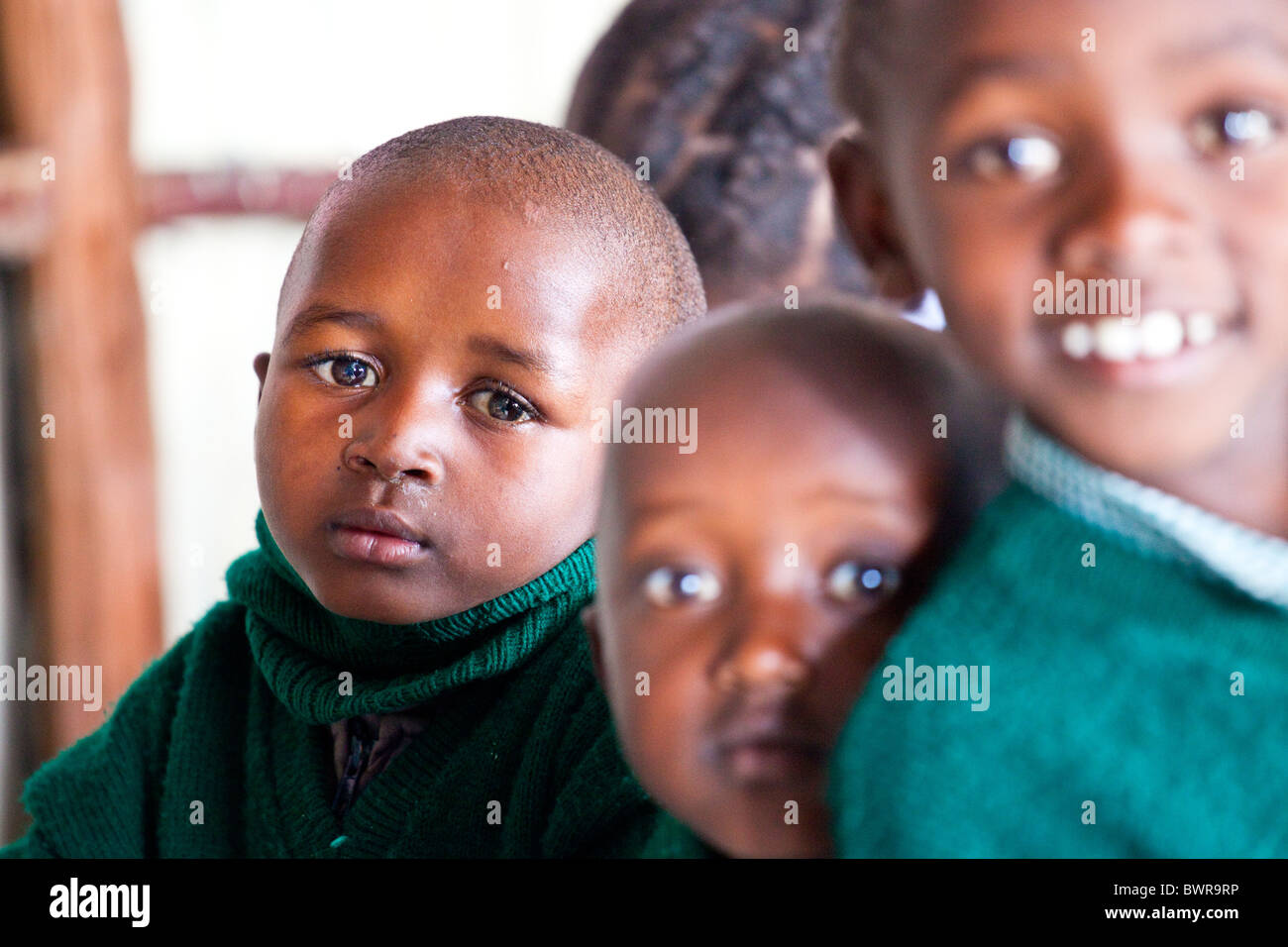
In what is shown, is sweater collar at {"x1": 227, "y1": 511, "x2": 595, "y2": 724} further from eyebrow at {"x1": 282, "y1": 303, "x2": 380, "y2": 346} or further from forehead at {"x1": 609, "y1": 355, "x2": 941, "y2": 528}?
forehead at {"x1": 609, "y1": 355, "x2": 941, "y2": 528}

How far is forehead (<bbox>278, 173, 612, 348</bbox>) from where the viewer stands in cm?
74

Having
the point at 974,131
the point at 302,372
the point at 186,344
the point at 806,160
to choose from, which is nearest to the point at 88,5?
the point at 186,344

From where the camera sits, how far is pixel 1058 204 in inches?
17.5

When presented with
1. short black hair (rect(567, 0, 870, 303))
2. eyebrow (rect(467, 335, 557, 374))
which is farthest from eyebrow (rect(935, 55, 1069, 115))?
short black hair (rect(567, 0, 870, 303))

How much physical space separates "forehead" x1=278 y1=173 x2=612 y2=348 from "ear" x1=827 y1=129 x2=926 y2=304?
0.21 m

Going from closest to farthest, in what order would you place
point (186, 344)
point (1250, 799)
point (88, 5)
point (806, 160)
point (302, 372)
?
point (1250, 799) → point (302, 372) → point (806, 160) → point (88, 5) → point (186, 344)

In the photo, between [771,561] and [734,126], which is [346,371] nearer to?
[771,561]

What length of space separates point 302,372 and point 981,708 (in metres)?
0.47

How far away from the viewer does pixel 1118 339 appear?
1.47 feet

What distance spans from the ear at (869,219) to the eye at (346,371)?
0.29 metres

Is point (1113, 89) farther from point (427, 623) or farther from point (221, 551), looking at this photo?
point (221, 551)

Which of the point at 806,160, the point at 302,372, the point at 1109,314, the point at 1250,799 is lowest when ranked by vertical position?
the point at 1250,799

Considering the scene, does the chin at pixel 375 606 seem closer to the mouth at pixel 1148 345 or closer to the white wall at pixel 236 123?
the mouth at pixel 1148 345

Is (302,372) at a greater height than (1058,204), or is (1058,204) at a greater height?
(302,372)
